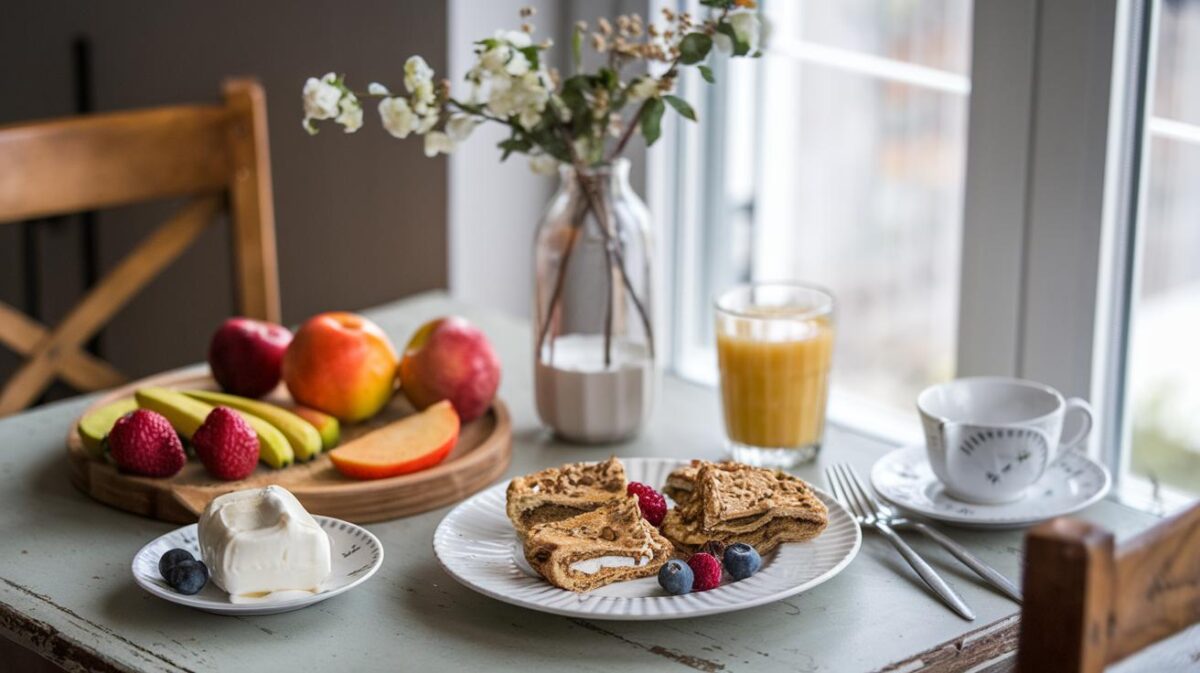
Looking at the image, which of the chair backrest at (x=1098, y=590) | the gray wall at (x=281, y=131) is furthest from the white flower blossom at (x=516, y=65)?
the gray wall at (x=281, y=131)

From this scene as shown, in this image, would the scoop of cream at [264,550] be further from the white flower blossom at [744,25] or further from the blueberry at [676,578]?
the white flower blossom at [744,25]

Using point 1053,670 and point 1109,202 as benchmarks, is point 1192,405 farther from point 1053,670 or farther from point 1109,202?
point 1053,670

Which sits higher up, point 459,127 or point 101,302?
point 459,127

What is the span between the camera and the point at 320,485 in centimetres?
126

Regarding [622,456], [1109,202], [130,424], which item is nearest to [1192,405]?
[1109,202]

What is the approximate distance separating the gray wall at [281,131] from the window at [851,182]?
0.54m

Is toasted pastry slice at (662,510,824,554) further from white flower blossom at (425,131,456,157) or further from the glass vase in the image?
white flower blossom at (425,131,456,157)

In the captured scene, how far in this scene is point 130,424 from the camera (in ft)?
4.09

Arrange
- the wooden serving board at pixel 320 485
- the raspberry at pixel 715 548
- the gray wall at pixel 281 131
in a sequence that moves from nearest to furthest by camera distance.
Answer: the raspberry at pixel 715 548
the wooden serving board at pixel 320 485
the gray wall at pixel 281 131

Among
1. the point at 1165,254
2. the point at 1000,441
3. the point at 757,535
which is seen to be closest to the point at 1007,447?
the point at 1000,441

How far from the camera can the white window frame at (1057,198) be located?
1.42 meters

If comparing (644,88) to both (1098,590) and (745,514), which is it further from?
(1098,590)

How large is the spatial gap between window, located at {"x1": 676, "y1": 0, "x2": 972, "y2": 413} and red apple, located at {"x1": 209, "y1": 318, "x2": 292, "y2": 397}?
1.95ft

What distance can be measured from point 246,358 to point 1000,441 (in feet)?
2.51
